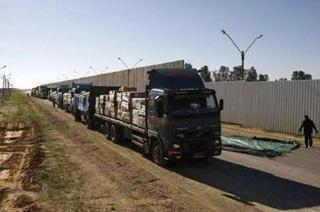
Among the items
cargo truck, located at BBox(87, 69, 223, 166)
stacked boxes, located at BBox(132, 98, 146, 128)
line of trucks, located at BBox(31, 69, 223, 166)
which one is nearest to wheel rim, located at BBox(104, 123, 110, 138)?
line of trucks, located at BBox(31, 69, 223, 166)

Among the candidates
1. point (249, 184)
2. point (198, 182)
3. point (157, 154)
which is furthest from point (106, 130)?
point (249, 184)

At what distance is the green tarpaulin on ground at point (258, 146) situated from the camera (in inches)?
842

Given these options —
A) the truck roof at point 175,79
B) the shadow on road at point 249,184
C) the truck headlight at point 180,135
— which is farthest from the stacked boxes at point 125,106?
the truck headlight at point 180,135

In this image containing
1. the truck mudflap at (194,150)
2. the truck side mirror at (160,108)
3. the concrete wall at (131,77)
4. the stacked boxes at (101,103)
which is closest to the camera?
the truck mudflap at (194,150)

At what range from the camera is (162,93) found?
17.8 m

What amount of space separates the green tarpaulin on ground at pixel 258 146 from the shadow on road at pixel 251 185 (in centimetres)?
306

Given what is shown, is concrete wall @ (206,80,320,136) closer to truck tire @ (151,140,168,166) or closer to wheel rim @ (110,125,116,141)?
wheel rim @ (110,125,116,141)

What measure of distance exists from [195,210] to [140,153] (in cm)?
992

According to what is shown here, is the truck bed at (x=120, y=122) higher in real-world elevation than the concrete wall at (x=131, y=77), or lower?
lower

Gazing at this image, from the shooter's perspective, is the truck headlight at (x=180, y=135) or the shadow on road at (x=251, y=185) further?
the truck headlight at (x=180, y=135)

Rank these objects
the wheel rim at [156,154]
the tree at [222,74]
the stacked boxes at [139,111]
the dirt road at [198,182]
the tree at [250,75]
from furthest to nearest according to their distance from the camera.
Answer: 1. the tree at [222,74]
2. the tree at [250,75]
3. the stacked boxes at [139,111]
4. the wheel rim at [156,154]
5. the dirt road at [198,182]

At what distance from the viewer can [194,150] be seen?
1728 cm

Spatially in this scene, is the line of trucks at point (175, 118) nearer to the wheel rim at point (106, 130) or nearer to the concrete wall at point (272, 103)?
the wheel rim at point (106, 130)

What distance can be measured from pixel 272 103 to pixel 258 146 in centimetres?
1176
